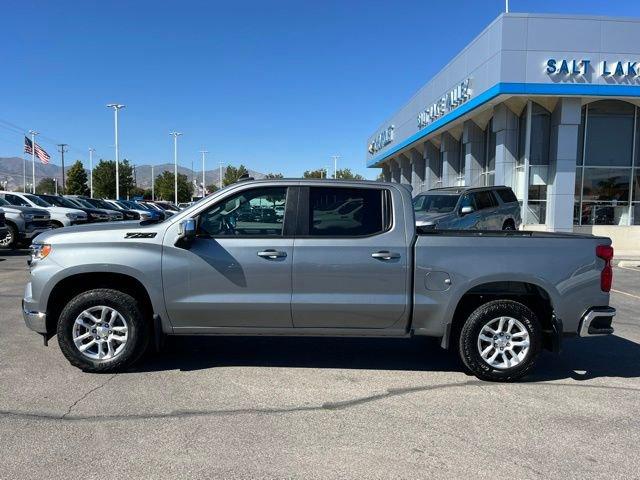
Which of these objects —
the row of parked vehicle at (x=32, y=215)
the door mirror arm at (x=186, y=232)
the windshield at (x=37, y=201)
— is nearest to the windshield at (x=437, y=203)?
the row of parked vehicle at (x=32, y=215)

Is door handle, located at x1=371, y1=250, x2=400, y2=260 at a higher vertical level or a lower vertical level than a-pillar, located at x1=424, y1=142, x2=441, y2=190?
lower

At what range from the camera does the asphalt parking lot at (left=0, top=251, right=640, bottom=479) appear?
11.6ft

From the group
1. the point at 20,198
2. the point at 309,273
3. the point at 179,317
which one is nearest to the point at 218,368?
the point at 179,317

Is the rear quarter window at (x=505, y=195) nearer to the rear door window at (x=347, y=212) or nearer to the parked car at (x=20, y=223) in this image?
the rear door window at (x=347, y=212)

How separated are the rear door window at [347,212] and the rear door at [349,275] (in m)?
0.01

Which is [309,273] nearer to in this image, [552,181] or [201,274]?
[201,274]

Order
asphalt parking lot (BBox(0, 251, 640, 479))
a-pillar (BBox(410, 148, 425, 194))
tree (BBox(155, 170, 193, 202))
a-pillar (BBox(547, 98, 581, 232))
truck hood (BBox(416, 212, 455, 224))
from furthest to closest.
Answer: tree (BBox(155, 170, 193, 202)) → a-pillar (BBox(410, 148, 425, 194)) → a-pillar (BBox(547, 98, 581, 232)) → truck hood (BBox(416, 212, 455, 224)) → asphalt parking lot (BBox(0, 251, 640, 479))

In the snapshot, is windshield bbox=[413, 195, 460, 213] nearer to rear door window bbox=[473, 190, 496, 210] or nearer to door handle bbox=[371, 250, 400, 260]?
rear door window bbox=[473, 190, 496, 210]

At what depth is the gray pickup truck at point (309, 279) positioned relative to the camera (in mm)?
5020

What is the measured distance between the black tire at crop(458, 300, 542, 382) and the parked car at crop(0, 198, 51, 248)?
14.7 m

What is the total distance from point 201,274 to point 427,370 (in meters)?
2.46

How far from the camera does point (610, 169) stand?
2012 centimetres

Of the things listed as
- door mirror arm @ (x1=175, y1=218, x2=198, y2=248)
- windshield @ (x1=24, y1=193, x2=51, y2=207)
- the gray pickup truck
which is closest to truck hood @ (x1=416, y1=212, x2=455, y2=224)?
the gray pickup truck

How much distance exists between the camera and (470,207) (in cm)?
Answer: 1228
